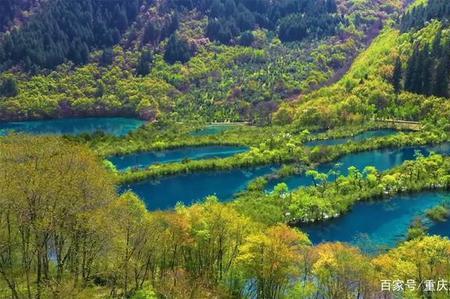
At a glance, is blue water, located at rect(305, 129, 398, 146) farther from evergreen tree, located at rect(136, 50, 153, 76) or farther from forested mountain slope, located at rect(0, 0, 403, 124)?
evergreen tree, located at rect(136, 50, 153, 76)

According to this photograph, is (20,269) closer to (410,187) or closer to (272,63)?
(410,187)

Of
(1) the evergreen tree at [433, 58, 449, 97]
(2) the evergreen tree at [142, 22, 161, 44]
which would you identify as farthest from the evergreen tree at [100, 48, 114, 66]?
(1) the evergreen tree at [433, 58, 449, 97]

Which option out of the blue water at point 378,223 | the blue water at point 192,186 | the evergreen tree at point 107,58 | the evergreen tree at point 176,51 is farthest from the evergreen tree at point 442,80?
the evergreen tree at point 107,58

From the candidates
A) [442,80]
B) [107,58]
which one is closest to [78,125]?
[107,58]

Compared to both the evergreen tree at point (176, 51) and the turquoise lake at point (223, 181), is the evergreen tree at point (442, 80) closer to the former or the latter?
the turquoise lake at point (223, 181)

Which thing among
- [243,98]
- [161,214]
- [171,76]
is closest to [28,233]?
[161,214]

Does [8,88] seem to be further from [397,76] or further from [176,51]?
[397,76]
